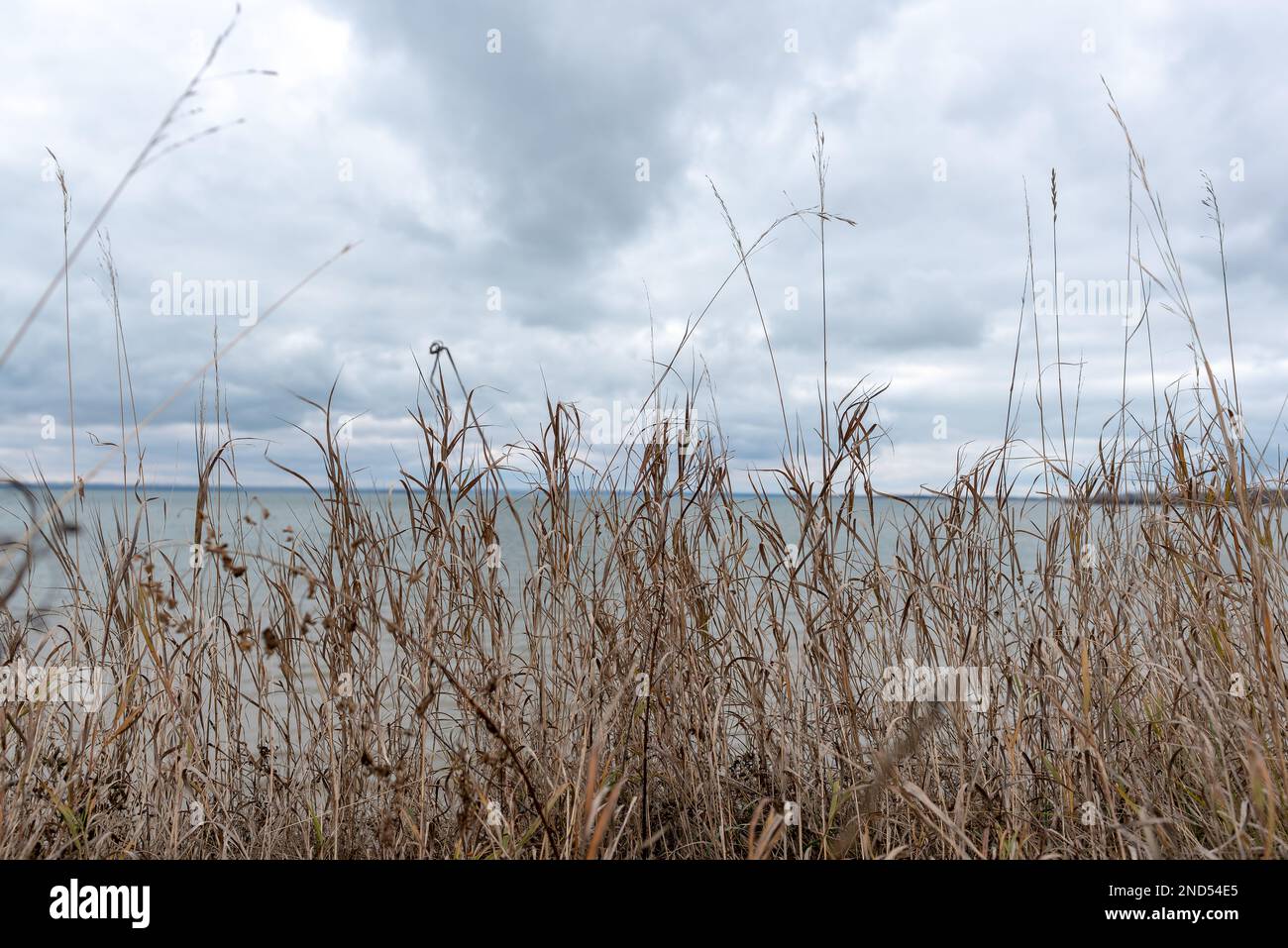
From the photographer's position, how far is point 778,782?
2189mm

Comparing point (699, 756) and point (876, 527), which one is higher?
point (876, 527)

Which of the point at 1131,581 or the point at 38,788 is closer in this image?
the point at 38,788

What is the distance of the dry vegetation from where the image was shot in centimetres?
195

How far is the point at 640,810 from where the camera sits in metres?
2.12

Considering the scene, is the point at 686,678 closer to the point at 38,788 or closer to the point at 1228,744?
the point at 1228,744

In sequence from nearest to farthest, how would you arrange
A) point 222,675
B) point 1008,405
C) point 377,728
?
1. point 377,728
2. point 222,675
3. point 1008,405

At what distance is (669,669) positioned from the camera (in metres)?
2.19

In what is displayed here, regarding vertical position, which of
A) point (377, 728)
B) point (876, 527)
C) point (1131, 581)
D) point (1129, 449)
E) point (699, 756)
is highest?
point (1129, 449)

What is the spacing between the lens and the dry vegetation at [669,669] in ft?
6.39

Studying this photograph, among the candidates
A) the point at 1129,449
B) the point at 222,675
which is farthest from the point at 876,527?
the point at 222,675
